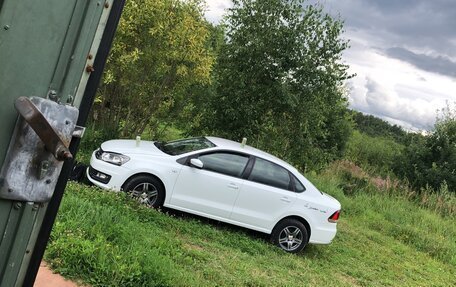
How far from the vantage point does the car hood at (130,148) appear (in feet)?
26.1

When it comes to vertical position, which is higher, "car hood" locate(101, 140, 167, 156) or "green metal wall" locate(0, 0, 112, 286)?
"green metal wall" locate(0, 0, 112, 286)

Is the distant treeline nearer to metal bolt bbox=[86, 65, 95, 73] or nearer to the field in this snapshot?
the field

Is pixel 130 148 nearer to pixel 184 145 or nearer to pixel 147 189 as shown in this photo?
pixel 147 189

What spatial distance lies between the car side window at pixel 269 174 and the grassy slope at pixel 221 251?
105 cm

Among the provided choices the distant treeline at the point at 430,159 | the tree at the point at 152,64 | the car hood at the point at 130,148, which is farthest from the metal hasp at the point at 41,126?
the distant treeline at the point at 430,159

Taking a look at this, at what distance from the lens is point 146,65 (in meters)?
11.1

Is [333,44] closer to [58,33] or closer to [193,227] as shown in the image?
[193,227]

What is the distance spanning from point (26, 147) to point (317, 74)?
37.6 ft

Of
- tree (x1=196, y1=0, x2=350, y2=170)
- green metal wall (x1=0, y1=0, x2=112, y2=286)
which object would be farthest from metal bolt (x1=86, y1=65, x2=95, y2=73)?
tree (x1=196, y1=0, x2=350, y2=170)

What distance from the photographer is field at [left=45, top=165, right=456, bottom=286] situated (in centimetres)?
439

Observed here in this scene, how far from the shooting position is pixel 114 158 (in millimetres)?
7832

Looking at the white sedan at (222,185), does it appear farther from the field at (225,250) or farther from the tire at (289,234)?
the field at (225,250)

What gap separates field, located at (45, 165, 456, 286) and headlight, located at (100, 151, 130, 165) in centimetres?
65

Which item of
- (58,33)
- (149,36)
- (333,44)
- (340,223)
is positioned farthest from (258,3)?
(58,33)
